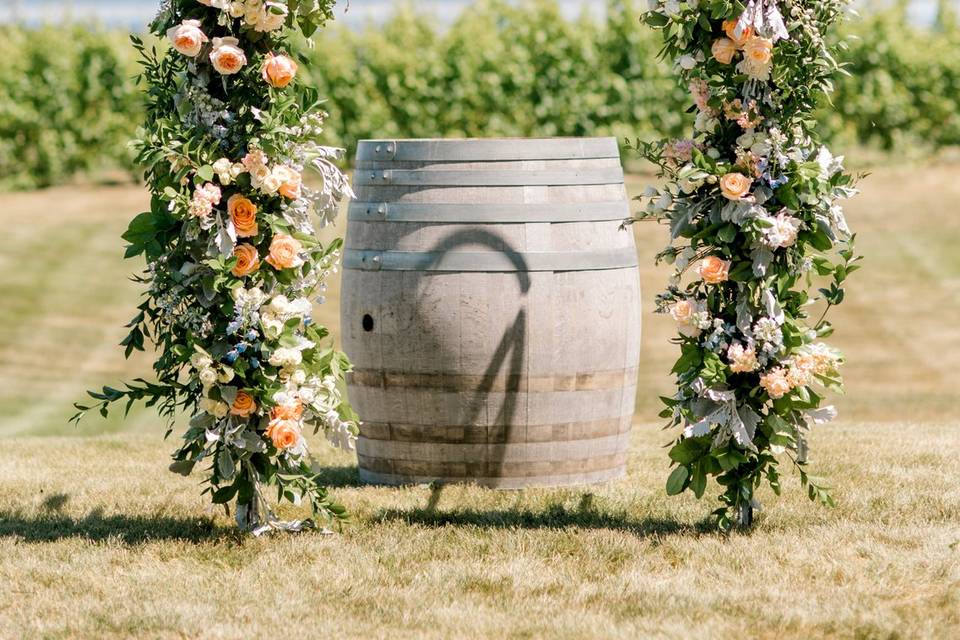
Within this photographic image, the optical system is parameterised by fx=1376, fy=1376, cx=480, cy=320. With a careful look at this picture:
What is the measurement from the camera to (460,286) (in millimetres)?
6699

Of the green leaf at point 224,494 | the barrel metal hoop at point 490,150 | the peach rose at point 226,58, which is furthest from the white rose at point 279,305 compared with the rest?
the barrel metal hoop at point 490,150

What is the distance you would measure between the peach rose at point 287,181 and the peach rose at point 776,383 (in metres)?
2.06

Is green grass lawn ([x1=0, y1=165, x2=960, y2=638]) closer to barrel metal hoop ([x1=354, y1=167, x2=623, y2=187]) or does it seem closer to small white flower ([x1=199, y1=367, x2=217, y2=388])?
small white flower ([x1=199, y1=367, x2=217, y2=388])

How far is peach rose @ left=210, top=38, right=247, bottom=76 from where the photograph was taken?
5.48m

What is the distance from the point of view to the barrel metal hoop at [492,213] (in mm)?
6695

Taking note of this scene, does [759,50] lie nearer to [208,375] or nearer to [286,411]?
[286,411]

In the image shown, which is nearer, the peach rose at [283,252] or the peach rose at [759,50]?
the peach rose at [759,50]

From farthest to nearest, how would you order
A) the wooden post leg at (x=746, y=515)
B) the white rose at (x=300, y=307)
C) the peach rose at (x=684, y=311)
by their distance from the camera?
the wooden post leg at (x=746, y=515), the white rose at (x=300, y=307), the peach rose at (x=684, y=311)

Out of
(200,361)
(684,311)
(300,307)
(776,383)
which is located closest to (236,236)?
(300,307)

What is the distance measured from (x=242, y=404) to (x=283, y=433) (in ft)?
0.72

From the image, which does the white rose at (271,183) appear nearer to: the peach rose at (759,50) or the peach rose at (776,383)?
the peach rose at (759,50)

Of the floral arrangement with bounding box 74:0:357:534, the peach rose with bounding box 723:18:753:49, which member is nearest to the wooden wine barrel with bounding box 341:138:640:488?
the floral arrangement with bounding box 74:0:357:534

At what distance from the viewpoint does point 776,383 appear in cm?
555

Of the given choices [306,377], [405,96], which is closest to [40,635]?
[306,377]
